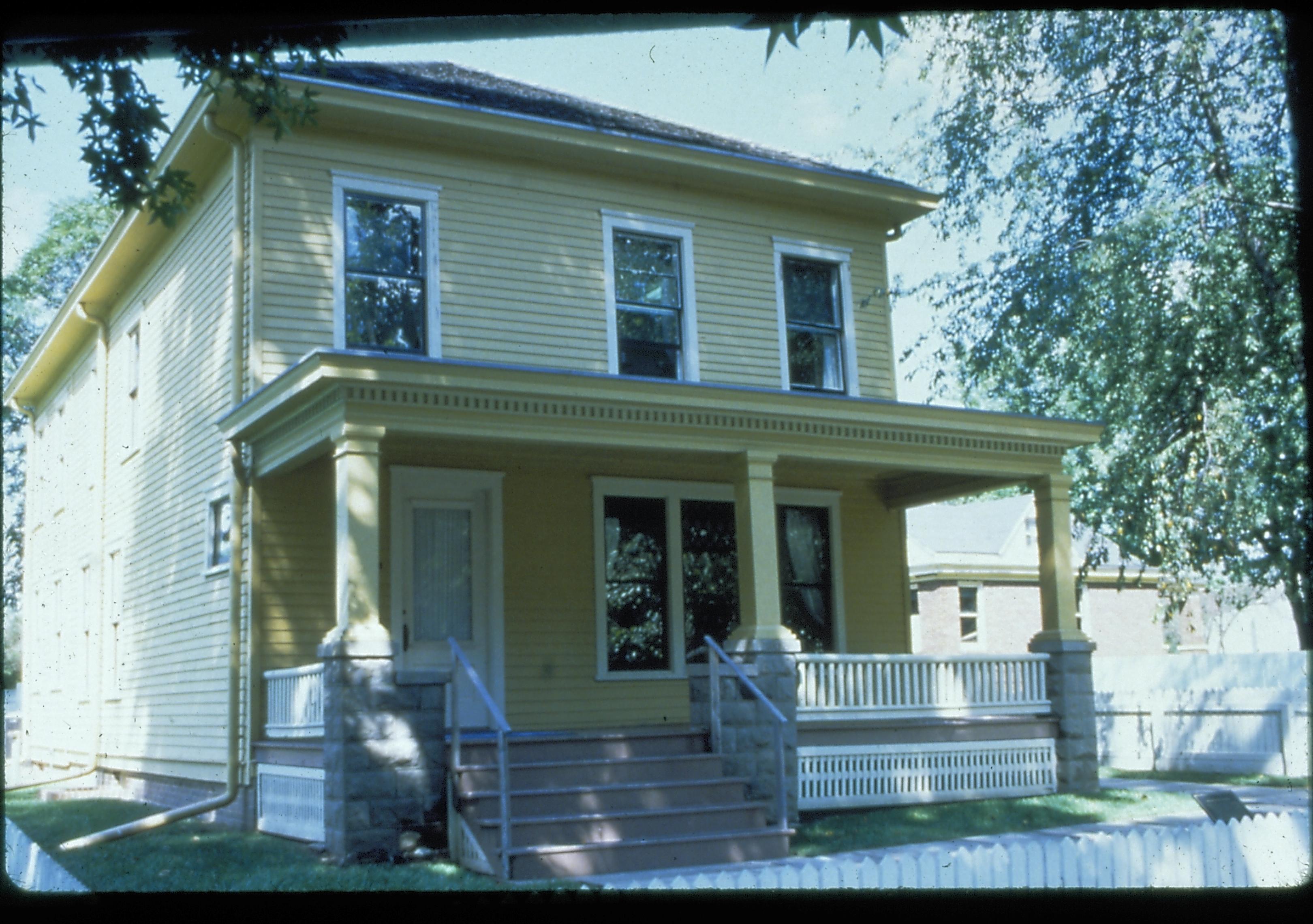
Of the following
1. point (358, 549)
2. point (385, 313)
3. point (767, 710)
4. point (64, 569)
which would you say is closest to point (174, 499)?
point (385, 313)

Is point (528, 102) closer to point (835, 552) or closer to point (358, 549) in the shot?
point (835, 552)

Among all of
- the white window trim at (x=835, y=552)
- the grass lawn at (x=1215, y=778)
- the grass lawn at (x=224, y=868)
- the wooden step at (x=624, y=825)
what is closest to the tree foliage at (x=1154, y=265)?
the grass lawn at (x=1215, y=778)

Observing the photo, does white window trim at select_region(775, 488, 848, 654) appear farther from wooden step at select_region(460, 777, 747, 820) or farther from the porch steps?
wooden step at select_region(460, 777, 747, 820)

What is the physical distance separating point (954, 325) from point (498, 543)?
437 inches

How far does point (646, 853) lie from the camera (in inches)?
343

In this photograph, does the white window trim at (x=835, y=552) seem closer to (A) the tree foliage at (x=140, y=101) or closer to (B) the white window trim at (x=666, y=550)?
(B) the white window trim at (x=666, y=550)

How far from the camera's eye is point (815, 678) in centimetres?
1175

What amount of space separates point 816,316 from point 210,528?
714 cm

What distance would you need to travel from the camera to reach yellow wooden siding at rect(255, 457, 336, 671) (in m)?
11.4

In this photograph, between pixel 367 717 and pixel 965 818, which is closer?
pixel 367 717

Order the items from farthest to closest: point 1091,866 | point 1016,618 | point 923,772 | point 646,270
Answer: point 1016,618 < point 646,270 < point 923,772 < point 1091,866

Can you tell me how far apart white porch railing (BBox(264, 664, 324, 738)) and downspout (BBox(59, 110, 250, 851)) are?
0.40 m

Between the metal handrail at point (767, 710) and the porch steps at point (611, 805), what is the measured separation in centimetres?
15

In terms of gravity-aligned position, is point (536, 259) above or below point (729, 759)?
above
